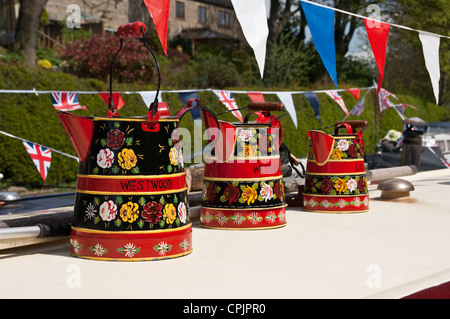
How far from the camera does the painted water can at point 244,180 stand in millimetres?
3396

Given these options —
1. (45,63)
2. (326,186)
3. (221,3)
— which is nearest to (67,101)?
(326,186)

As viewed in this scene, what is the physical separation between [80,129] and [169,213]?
1.58 ft

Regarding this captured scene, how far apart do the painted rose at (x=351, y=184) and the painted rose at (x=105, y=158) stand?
187cm

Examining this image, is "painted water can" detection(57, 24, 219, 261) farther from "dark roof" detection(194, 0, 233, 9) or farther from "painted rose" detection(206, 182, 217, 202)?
"dark roof" detection(194, 0, 233, 9)

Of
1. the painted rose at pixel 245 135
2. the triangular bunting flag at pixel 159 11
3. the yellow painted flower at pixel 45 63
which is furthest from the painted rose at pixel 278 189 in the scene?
the yellow painted flower at pixel 45 63

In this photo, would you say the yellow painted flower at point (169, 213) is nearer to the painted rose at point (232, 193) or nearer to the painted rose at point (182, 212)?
the painted rose at point (182, 212)

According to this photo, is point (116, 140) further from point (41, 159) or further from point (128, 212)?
point (41, 159)

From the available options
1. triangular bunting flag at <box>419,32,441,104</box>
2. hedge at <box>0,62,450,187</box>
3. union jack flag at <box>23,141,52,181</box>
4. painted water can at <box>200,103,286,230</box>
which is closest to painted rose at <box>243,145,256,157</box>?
painted water can at <box>200,103,286,230</box>

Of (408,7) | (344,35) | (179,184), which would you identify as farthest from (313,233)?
(344,35)

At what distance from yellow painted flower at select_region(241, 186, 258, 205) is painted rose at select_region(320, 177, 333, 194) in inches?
30.5

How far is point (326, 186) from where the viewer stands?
4.04 metres

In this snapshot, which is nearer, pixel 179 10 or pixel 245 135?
pixel 245 135

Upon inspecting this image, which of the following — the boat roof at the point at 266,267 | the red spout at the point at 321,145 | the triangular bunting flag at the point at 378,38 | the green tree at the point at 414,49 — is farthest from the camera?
the green tree at the point at 414,49
